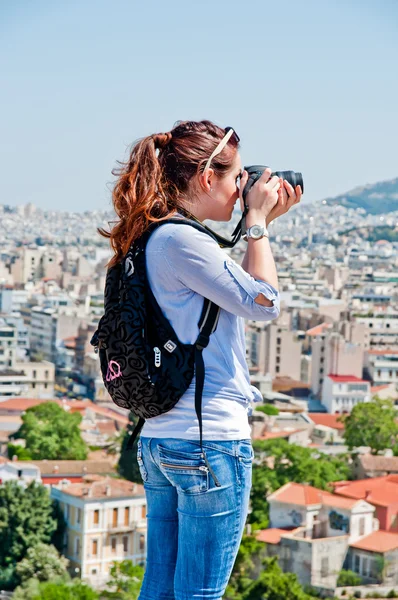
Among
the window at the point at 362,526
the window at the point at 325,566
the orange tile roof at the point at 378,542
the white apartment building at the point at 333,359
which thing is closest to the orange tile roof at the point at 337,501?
the window at the point at 362,526

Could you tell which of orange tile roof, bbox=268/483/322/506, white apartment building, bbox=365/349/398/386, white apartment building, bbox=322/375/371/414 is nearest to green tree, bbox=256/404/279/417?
white apartment building, bbox=322/375/371/414

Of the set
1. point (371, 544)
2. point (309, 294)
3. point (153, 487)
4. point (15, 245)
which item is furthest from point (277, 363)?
point (15, 245)

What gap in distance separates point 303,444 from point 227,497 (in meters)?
19.1

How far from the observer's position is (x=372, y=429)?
2045 cm

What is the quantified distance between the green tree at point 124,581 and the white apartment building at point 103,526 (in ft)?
1.90

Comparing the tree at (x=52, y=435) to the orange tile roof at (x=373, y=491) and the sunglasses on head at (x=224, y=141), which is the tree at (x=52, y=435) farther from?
the sunglasses on head at (x=224, y=141)

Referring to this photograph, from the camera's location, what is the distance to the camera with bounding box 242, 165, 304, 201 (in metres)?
1.35

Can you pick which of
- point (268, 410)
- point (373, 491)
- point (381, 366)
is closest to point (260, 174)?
point (373, 491)

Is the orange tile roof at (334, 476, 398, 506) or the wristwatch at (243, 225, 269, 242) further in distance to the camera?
the orange tile roof at (334, 476, 398, 506)

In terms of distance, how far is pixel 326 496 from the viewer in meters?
15.0

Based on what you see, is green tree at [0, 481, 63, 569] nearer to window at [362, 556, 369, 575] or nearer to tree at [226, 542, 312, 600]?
tree at [226, 542, 312, 600]

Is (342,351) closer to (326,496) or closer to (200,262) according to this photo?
(326,496)

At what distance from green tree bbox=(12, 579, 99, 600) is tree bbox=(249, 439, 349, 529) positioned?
9.69 ft

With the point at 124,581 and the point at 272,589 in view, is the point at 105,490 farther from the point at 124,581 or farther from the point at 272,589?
the point at 272,589
